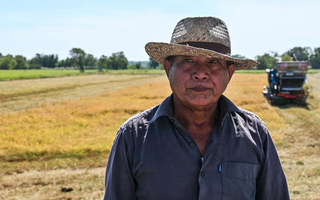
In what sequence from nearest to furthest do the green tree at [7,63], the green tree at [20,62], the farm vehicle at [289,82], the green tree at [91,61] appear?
the farm vehicle at [289,82] < the green tree at [7,63] < the green tree at [20,62] < the green tree at [91,61]

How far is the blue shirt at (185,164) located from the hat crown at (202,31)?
0.41 m

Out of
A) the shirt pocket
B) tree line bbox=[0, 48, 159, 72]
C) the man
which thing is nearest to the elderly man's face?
the man

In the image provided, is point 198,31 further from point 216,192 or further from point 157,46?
point 216,192

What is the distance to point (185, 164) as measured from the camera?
1.66 meters

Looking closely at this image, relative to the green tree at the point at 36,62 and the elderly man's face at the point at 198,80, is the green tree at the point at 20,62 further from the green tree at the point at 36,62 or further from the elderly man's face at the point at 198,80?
the elderly man's face at the point at 198,80

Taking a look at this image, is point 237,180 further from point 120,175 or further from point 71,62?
point 71,62

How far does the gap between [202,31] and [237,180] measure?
0.78 meters

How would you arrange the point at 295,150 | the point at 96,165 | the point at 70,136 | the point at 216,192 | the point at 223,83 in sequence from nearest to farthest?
1. the point at 216,192
2. the point at 223,83
3. the point at 96,165
4. the point at 295,150
5. the point at 70,136

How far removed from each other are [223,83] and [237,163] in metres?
0.43

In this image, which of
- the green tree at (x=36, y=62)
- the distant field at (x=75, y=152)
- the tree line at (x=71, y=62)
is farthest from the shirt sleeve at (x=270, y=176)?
the green tree at (x=36, y=62)

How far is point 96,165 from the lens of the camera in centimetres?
678

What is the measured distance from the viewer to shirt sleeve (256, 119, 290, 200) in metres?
1.79

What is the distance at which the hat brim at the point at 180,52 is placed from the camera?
5.48 feet

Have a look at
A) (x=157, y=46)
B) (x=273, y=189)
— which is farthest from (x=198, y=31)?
(x=273, y=189)
